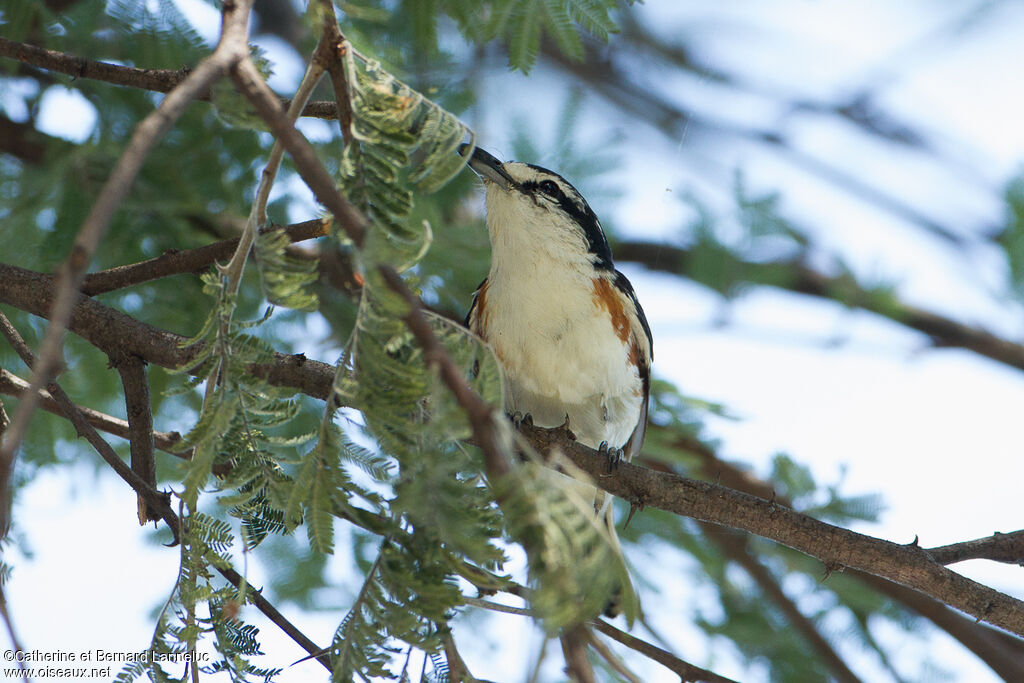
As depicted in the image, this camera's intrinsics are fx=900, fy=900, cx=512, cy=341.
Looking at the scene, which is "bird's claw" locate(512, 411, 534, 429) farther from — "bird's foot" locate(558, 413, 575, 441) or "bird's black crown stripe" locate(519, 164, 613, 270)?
"bird's black crown stripe" locate(519, 164, 613, 270)

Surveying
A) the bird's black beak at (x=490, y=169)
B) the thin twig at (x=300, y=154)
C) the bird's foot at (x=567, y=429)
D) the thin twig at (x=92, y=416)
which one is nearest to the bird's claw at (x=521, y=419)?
the bird's foot at (x=567, y=429)

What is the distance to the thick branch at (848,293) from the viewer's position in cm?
649

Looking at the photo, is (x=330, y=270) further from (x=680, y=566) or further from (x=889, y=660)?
(x=889, y=660)

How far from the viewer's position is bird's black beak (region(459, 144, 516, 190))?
454 centimetres

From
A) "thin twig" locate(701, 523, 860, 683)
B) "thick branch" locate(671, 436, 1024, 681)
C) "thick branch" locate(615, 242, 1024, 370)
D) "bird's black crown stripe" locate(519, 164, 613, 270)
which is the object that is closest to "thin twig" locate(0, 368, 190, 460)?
"bird's black crown stripe" locate(519, 164, 613, 270)

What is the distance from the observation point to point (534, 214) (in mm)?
4527

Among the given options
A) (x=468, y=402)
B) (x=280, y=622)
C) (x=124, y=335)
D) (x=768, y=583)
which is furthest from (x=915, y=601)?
(x=468, y=402)

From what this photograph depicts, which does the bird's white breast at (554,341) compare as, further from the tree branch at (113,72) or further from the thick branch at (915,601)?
the tree branch at (113,72)

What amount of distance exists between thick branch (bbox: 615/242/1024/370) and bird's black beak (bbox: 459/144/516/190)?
1984 mm

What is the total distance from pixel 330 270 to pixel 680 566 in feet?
10.1

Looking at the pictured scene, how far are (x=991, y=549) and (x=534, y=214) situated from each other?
97.9 inches

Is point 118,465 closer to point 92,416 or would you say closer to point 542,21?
point 92,416

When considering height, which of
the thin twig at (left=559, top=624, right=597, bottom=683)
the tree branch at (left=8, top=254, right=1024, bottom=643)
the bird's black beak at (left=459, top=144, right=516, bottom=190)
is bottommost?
the thin twig at (left=559, top=624, right=597, bottom=683)

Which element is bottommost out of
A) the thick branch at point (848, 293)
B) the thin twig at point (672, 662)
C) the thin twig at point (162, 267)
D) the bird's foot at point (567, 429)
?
the thin twig at point (672, 662)
